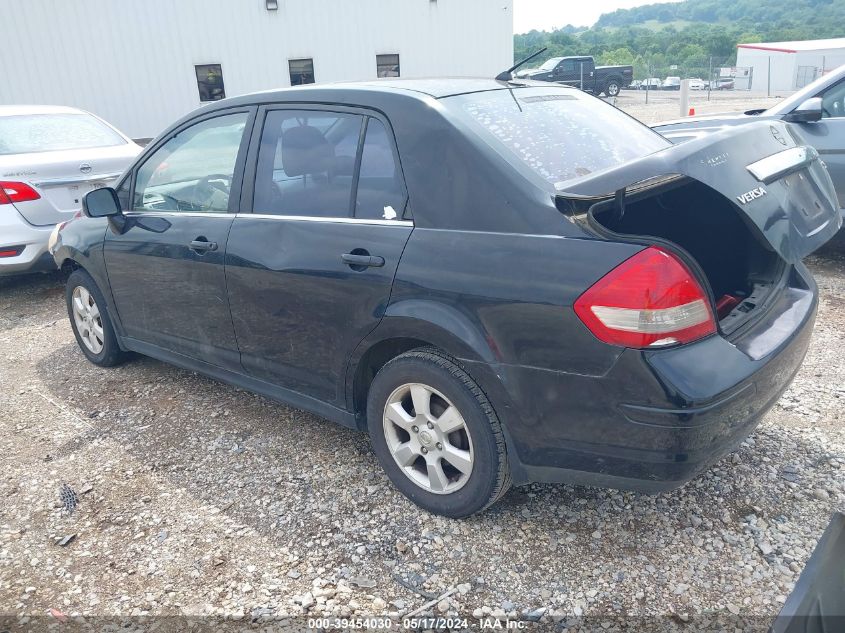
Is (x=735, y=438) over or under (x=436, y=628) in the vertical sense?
over

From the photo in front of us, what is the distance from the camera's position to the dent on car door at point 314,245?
109 inches

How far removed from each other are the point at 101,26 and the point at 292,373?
19.6 meters

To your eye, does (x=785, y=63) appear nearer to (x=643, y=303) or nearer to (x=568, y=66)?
(x=568, y=66)

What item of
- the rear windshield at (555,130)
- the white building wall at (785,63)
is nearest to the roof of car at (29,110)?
the rear windshield at (555,130)

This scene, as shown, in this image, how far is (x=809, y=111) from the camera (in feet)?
18.3

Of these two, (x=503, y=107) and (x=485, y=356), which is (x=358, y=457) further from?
(x=503, y=107)

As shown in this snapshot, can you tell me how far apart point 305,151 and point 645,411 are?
73.7 inches

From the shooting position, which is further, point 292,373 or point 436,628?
point 292,373

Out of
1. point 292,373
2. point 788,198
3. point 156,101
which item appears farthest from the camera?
point 156,101

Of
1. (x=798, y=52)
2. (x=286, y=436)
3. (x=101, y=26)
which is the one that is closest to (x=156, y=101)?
(x=101, y=26)

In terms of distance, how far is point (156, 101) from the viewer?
66.1ft

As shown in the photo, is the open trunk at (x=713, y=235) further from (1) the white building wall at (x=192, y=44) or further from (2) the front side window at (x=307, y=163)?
(1) the white building wall at (x=192, y=44)

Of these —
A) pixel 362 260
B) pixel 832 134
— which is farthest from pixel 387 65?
pixel 362 260

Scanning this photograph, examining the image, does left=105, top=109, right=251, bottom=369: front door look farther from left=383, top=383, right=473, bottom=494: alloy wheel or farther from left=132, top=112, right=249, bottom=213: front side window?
left=383, top=383, right=473, bottom=494: alloy wheel
